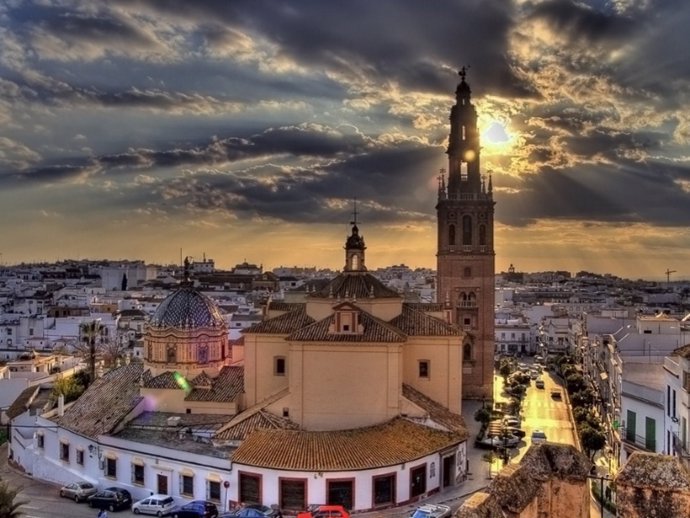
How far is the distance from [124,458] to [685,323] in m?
41.4

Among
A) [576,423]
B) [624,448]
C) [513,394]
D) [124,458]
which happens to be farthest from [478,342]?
[124,458]

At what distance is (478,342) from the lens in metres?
57.2

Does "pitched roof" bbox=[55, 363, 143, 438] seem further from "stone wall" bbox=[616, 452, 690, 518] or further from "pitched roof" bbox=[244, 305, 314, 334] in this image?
"stone wall" bbox=[616, 452, 690, 518]

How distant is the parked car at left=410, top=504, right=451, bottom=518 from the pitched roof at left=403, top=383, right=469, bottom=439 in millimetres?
5906

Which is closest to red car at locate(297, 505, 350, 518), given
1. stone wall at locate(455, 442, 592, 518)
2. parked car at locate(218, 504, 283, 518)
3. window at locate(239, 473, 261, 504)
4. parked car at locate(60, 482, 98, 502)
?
parked car at locate(218, 504, 283, 518)

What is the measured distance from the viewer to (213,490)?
3175 centimetres

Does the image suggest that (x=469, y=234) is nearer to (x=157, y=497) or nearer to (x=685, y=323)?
(x=685, y=323)

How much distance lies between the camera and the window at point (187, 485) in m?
32.4

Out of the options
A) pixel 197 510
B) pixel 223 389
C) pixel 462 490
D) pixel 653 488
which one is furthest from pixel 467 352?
pixel 653 488

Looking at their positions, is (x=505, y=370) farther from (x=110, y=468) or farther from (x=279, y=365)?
(x=110, y=468)

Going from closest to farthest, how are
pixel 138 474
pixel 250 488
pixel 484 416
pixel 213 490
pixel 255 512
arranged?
pixel 255 512, pixel 250 488, pixel 213 490, pixel 138 474, pixel 484 416

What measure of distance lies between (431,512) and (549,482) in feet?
67.0

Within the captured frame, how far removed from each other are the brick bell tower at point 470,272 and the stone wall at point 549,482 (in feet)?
151

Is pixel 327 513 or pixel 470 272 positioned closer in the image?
pixel 327 513
